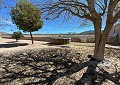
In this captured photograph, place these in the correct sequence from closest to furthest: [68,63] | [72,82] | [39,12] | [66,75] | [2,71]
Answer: [72,82] < [66,75] < [2,71] < [39,12] < [68,63]

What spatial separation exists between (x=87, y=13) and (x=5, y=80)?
19.1ft

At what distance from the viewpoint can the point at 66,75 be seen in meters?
7.96

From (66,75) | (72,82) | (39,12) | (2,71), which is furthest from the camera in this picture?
(39,12)

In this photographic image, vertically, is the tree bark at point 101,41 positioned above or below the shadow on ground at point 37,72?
above

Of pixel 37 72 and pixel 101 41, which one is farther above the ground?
Result: pixel 101 41

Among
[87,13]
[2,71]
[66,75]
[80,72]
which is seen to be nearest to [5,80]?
[2,71]

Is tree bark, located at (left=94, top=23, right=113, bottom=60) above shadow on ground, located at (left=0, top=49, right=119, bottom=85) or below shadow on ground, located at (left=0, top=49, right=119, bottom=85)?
above

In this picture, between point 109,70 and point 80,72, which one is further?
point 109,70

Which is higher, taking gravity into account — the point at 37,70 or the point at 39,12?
the point at 39,12

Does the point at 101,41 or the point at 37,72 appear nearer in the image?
the point at 37,72

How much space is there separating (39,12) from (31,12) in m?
0.41

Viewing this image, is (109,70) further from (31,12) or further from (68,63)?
(31,12)

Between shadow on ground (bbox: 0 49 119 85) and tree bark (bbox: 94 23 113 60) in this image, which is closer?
shadow on ground (bbox: 0 49 119 85)

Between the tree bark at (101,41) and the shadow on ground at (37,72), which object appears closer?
the shadow on ground at (37,72)
